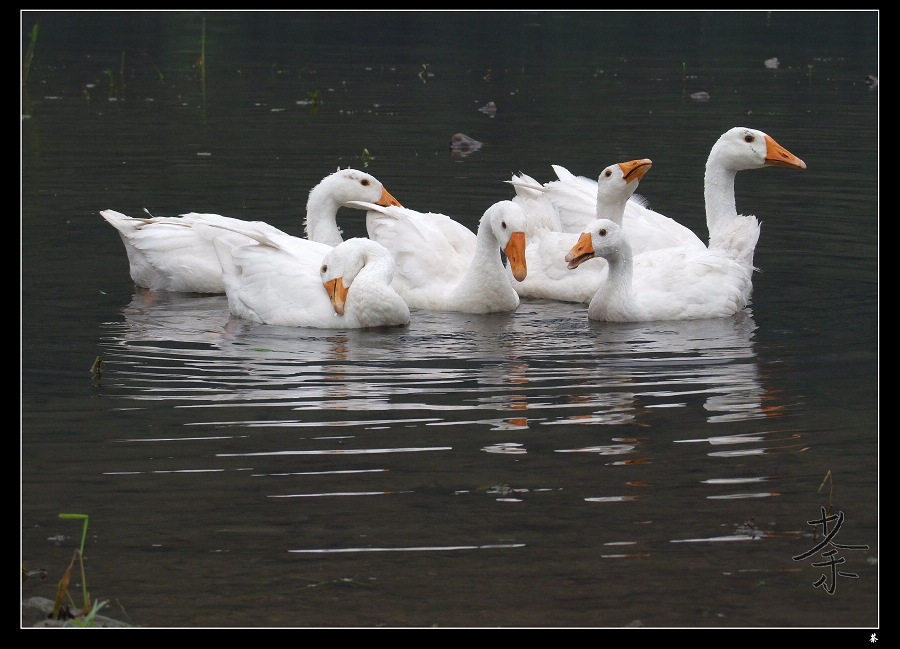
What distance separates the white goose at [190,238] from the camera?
12.6 meters

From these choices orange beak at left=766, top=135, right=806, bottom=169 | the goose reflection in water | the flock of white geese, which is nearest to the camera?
the goose reflection in water

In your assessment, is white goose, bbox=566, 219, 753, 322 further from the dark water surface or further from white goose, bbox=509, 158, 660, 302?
white goose, bbox=509, 158, 660, 302

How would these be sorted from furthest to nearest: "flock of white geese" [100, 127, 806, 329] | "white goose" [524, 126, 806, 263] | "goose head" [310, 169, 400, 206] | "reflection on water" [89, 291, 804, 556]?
"goose head" [310, 169, 400, 206]
"white goose" [524, 126, 806, 263]
"flock of white geese" [100, 127, 806, 329]
"reflection on water" [89, 291, 804, 556]

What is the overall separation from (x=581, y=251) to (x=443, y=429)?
3.61 metres

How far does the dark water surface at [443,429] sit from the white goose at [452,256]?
0.71 feet

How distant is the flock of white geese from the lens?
11.2 metres

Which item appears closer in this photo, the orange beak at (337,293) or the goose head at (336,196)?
the orange beak at (337,293)

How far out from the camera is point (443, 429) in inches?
321

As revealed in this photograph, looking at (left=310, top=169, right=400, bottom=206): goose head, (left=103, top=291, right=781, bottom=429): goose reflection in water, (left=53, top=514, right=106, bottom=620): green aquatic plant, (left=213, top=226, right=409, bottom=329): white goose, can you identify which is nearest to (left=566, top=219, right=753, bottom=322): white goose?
(left=103, top=291, right=781, bottom=429): goose reflection in water

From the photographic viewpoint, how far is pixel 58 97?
82.9 feet

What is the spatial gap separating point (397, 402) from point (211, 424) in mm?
1237

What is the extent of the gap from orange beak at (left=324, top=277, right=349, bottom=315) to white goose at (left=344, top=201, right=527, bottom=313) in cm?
114

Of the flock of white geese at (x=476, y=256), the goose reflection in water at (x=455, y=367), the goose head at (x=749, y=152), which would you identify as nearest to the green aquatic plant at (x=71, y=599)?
the goose reflection in water at (x=455, y=367)

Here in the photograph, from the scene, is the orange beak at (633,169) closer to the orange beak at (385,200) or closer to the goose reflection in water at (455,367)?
the goose reflection in water at (455,367)
